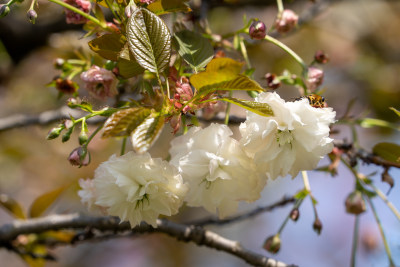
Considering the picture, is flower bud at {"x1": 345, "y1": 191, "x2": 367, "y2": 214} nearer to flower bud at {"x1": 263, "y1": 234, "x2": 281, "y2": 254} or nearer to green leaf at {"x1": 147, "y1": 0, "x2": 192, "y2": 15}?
flower bud at {"x1": 263, "y1": 234, "x2": 281, "y2": 254}

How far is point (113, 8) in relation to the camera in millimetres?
792

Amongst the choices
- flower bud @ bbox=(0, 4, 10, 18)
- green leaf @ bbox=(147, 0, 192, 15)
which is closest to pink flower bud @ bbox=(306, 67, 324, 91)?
green leaf @ bbox=(147, 0, 192, 15)

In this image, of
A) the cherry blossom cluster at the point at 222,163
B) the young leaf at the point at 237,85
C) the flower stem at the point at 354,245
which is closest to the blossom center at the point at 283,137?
the cherry blossom cluster at the point at 222,163

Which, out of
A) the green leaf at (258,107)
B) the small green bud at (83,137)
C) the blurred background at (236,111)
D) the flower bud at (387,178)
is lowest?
the blurred background at (236,111)

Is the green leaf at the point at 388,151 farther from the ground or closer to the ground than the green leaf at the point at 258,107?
closer to the ground

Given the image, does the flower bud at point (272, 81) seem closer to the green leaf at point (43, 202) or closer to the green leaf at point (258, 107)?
the green leaf at point (258, 107)

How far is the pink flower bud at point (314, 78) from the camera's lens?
954 millimetres

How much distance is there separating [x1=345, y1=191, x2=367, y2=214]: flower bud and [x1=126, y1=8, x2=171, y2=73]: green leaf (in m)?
0.57

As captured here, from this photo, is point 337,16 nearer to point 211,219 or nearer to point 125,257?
point 211,219

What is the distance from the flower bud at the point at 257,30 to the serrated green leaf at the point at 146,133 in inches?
13.5

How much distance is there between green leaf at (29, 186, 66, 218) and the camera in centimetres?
136

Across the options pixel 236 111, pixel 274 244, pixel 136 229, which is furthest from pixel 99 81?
pixel 236 111

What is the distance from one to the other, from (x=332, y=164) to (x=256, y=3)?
1.12m

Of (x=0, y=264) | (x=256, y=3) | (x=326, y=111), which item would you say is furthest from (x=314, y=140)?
(x=0, y=264)
